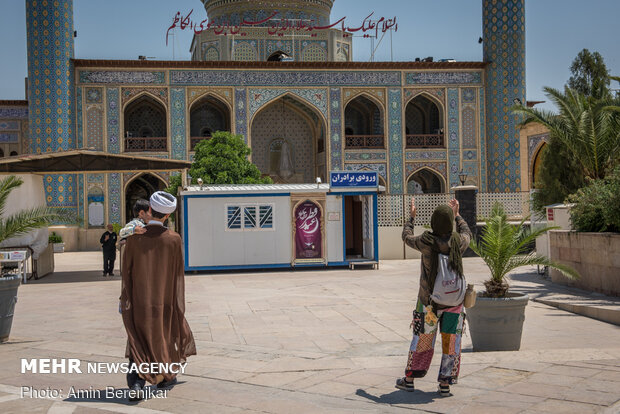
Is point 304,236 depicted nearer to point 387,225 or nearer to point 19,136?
point 387,225

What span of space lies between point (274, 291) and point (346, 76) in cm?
1642

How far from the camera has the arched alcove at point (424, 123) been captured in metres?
27.6

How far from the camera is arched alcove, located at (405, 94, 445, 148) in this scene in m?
27.6

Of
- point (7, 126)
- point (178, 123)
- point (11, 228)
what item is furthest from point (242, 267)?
point (7, 126)

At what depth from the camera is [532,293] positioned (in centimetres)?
1088

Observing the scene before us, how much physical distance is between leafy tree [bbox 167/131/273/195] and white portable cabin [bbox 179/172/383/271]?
7.75 m

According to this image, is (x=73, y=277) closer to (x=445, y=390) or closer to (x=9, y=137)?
(x=445, y=390)

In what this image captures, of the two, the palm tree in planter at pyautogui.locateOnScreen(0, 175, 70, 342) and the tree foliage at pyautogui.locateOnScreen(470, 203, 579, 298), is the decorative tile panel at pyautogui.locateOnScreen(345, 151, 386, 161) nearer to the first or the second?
the palm tree in planter at pyautogui.locateOnScreen(0, 175, 70, 342)

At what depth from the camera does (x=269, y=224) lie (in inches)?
599

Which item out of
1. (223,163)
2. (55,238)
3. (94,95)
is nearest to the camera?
(223,163)

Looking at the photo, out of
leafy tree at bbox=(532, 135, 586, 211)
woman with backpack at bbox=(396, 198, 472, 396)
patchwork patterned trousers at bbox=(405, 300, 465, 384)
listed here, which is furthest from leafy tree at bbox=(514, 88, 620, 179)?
patchwork patterned trousers at bbox=(405, 300, 465, 384)

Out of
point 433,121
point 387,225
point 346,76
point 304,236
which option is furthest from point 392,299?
point 433,121

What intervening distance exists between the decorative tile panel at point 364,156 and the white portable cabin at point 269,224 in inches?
440

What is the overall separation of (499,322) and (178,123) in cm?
2096
